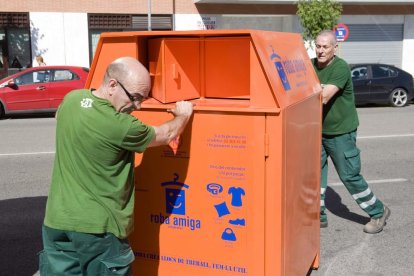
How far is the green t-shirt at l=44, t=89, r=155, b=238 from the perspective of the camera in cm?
268

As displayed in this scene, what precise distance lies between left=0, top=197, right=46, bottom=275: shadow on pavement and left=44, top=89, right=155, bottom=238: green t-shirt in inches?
79.1

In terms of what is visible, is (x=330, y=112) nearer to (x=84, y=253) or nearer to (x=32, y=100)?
(x=84, y=253)

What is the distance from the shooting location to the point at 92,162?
2.71m

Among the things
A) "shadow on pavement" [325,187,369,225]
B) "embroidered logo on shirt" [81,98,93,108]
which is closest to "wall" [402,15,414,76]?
"shadow on pavement" [325,187,369,225]

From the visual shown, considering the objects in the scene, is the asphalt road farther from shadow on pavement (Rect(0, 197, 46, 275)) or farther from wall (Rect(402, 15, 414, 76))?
wall (Rect(402, 15, 414, 76))

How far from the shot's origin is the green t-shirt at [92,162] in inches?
105

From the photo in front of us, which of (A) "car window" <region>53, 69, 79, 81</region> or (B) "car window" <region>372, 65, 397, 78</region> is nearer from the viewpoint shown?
(A) "car window" <region>53, 69, 79, 81</region>

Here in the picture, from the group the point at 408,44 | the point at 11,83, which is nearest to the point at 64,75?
the point at 11,83

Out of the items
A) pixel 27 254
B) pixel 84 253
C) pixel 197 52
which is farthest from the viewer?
pixel 27 254

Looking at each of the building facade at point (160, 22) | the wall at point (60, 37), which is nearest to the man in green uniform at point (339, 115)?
the building facade at point (160, 22)

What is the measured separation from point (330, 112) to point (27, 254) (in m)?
2.91

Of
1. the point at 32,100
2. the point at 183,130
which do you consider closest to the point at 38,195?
the point at 183,130

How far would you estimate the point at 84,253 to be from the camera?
9.00 ft

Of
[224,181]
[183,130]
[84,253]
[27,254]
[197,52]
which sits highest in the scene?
[197,52]
